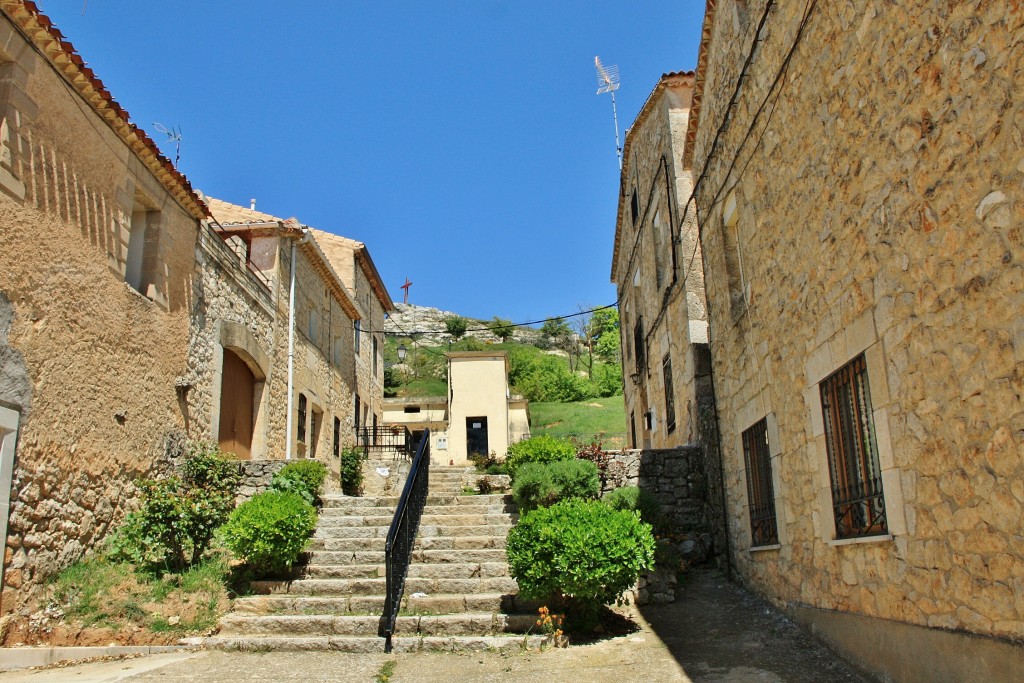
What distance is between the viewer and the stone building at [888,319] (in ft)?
11.6

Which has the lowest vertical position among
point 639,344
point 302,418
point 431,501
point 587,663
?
point 587,663

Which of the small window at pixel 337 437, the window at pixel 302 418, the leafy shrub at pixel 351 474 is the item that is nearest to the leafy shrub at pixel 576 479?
the window at pixel 302 418

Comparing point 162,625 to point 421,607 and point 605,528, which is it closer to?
point 421,607

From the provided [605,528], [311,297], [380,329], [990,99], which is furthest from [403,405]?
[990,99]

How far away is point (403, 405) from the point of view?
98.3 ft

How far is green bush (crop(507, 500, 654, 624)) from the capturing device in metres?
6.42

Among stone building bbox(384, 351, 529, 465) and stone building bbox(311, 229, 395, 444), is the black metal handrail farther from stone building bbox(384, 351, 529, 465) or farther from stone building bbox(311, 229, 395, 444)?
stone building bbox(384, 351, 529, 465)

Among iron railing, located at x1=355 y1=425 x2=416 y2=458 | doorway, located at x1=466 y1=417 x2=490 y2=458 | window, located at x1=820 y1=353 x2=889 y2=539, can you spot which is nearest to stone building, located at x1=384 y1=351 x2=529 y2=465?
doorway, located at x1=466 y1=417 x2=490 y2=458

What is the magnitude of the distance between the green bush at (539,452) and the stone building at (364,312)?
8.78 m

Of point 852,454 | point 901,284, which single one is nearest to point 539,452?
point 852,454

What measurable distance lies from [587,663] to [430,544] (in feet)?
10.8

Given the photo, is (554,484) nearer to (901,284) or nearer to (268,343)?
A: (901,284)

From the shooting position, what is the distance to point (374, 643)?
22.1 feet

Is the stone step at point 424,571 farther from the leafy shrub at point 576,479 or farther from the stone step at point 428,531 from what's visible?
the leafy shrub at point 576,479
